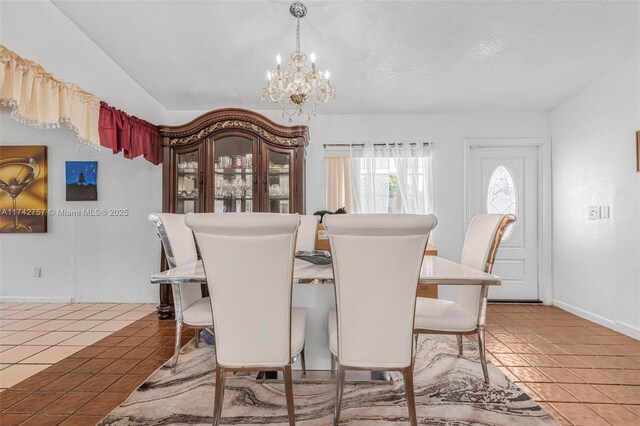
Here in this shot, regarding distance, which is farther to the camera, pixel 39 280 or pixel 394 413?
pixel 39 280

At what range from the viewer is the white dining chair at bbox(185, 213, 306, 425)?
49.9 inches

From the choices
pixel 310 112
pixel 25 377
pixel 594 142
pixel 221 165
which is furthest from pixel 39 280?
pixel 594 142

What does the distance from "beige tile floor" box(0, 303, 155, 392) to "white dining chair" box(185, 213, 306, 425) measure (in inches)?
64.0

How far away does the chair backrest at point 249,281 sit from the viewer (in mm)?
1267

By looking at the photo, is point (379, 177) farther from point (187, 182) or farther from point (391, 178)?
point (187, 182)

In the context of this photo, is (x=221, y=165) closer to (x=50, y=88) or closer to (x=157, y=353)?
(x=50, y=88)

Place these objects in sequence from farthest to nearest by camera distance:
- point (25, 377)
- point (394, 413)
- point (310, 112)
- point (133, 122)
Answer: point (310, 112) → point (133, 122) → point (25, 377) → point (394, 413)

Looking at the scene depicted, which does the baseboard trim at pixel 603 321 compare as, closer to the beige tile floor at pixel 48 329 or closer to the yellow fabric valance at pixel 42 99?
the beige tile floor at pixel 48 329

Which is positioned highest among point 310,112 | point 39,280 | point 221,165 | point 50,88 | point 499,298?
point 310,112

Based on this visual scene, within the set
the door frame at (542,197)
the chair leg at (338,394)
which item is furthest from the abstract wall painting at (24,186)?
the door frame at (542,197)

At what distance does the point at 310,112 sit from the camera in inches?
150

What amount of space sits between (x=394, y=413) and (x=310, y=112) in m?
3.15

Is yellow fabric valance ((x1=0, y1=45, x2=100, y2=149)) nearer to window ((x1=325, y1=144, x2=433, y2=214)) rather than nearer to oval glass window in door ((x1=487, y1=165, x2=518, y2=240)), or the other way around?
window ((x1=325, y1=144, x2=433, y2=214))

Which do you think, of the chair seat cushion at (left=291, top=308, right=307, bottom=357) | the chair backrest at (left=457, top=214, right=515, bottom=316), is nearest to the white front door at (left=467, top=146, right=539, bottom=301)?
the chair backrest at (left=457, top=214, right=515, bottom=316)
